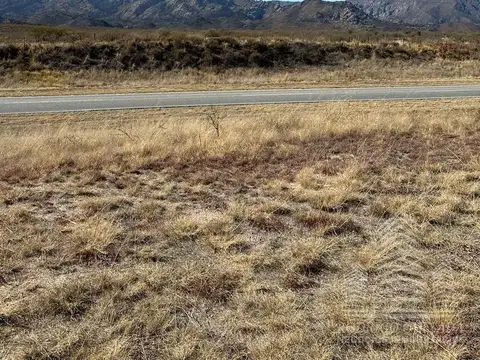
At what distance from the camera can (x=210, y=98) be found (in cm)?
2000

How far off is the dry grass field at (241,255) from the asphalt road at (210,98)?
36.3ft

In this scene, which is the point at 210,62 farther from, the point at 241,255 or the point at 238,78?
the point at 241,255

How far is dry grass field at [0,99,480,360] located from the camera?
9.49 ft

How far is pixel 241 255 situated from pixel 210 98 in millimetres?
16602

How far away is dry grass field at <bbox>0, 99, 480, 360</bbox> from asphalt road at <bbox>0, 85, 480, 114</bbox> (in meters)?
11.1

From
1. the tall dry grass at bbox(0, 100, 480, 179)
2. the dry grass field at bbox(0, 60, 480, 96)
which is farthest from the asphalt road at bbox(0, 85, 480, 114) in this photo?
the tall dry grass at bbox(0, 100, 480, 179)

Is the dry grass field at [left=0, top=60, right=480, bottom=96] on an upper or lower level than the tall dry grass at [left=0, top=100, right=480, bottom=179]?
lower

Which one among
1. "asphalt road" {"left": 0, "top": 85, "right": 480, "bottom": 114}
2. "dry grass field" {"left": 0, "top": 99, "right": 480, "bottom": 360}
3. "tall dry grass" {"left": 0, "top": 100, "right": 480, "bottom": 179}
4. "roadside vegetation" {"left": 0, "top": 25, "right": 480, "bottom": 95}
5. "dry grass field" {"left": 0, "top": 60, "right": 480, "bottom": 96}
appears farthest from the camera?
"roadside vegetation" {"left": 0, "top": 25, "right": 480, "bottom": 95}

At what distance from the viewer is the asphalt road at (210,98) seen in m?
18.0

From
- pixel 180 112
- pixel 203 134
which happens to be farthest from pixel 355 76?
pixel 203 134

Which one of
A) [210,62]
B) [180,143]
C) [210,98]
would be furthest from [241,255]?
[210,62]

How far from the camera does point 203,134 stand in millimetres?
8906

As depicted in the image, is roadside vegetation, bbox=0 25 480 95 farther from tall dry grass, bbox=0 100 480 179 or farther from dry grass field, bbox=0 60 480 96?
tall dry grass, bbox=0 100 480 179

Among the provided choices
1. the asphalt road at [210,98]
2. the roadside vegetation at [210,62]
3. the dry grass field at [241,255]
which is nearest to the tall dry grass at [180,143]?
the dry grass field at [241,255]
